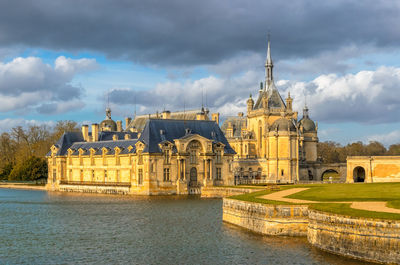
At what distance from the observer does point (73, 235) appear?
146 feet

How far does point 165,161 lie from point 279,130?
30.6 m

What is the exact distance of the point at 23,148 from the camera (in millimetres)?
135125

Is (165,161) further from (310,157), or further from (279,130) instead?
(310,157)

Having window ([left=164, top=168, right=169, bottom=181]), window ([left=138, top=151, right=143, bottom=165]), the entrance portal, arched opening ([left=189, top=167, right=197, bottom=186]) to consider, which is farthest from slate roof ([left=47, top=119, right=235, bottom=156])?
the entrance portal

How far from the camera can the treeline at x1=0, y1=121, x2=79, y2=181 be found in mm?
120688

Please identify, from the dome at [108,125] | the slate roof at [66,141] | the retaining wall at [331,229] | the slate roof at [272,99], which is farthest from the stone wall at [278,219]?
the dome at [108,125]

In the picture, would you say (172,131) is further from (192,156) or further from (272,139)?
(272,139)

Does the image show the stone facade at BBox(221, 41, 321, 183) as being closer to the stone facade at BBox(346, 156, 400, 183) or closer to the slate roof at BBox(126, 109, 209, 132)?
the slate roof at BBox(126, 109, 209, 132)

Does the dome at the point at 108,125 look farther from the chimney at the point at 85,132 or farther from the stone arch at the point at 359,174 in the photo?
the stone arch at the point at 359,174

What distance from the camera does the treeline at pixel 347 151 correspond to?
537ft

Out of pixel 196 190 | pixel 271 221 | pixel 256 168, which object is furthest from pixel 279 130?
pixel 271 221

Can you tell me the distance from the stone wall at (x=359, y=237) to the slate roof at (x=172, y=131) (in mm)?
50267

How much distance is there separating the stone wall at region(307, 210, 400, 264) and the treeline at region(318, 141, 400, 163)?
379 feet

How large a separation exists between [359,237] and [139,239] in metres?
16.8
